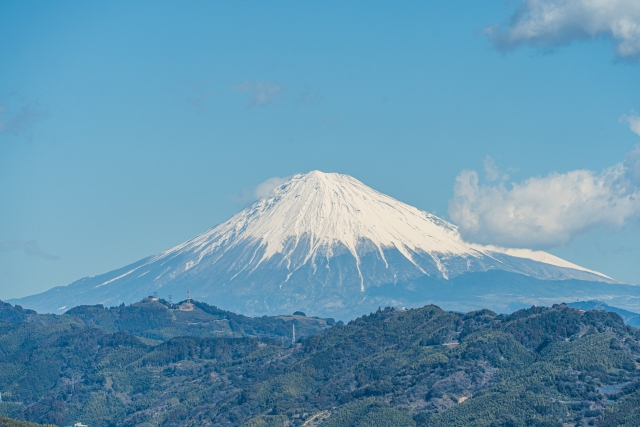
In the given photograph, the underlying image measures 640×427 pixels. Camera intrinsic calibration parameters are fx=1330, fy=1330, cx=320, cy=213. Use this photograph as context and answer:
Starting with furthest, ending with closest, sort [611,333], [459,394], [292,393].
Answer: [292,393] → [611,333] → [459,394]

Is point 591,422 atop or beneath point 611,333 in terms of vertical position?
beneath

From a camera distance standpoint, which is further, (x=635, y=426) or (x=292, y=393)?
(x=292, y=393)

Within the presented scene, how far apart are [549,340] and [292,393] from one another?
37.1 meters

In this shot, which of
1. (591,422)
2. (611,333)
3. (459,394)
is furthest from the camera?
(611,333)

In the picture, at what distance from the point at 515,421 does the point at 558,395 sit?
993 cm

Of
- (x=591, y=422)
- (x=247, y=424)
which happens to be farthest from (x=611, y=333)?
(x=247, y=424)

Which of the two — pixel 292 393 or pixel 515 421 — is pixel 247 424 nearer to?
pixel 292 393

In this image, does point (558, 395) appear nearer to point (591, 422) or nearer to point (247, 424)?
point (591, 422)

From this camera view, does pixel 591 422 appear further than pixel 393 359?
No

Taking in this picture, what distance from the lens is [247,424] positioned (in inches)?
6757

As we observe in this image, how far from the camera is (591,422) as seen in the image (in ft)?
472

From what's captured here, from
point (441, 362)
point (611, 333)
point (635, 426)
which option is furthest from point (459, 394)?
point (635, 426)

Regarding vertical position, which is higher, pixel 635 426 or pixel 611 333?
pixel 611 333

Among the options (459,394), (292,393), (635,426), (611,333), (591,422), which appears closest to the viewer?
(635,426)
